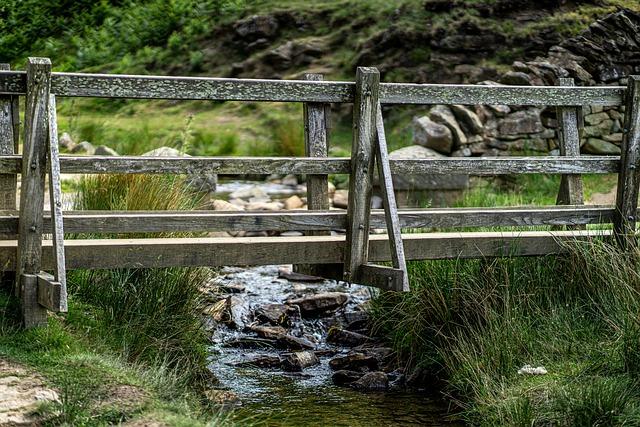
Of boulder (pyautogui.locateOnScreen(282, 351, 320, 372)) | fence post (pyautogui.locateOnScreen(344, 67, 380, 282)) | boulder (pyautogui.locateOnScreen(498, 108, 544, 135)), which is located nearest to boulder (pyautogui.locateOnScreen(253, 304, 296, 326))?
boulder (pyautogui.locateOnScreen(282, 351, 320, 372))

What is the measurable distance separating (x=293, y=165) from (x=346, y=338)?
2.53 meters

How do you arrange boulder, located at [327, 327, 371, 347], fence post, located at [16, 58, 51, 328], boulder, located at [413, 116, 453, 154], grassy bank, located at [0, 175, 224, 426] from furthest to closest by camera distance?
1. boulder, located at [413, 116, 453, 154]
2. boulder, located at [327, 327, 371, 347]
3. fence post, located at [16, 58, 51, 328]
4. grassy bank, located at [0, 175, 224, 426]

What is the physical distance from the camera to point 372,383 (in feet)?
25.1

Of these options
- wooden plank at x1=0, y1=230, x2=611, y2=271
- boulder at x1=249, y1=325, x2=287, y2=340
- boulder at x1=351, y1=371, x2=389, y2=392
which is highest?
wooden plank at x1=0, y1=230, x2=611, y2=271

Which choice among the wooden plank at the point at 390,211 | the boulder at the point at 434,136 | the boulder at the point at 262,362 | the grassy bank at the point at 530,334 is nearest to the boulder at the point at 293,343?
the boulder at the point at 262,362

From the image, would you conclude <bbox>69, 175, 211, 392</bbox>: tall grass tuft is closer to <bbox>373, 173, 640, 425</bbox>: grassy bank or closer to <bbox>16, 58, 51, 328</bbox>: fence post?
<bbox>16, 58, 51, 328</bbox>: fence post

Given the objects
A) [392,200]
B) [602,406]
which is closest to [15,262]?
[392,200]

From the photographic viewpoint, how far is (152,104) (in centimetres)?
2258

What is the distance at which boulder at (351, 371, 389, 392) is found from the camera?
7.62 m

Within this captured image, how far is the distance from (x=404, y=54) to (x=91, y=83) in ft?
53.2

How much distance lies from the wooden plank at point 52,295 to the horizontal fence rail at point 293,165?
823 mm

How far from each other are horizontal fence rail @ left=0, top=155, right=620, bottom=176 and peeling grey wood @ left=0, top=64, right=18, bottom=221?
0.22 m

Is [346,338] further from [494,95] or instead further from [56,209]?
[56,209]

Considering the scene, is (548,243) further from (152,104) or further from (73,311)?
(152,104)
